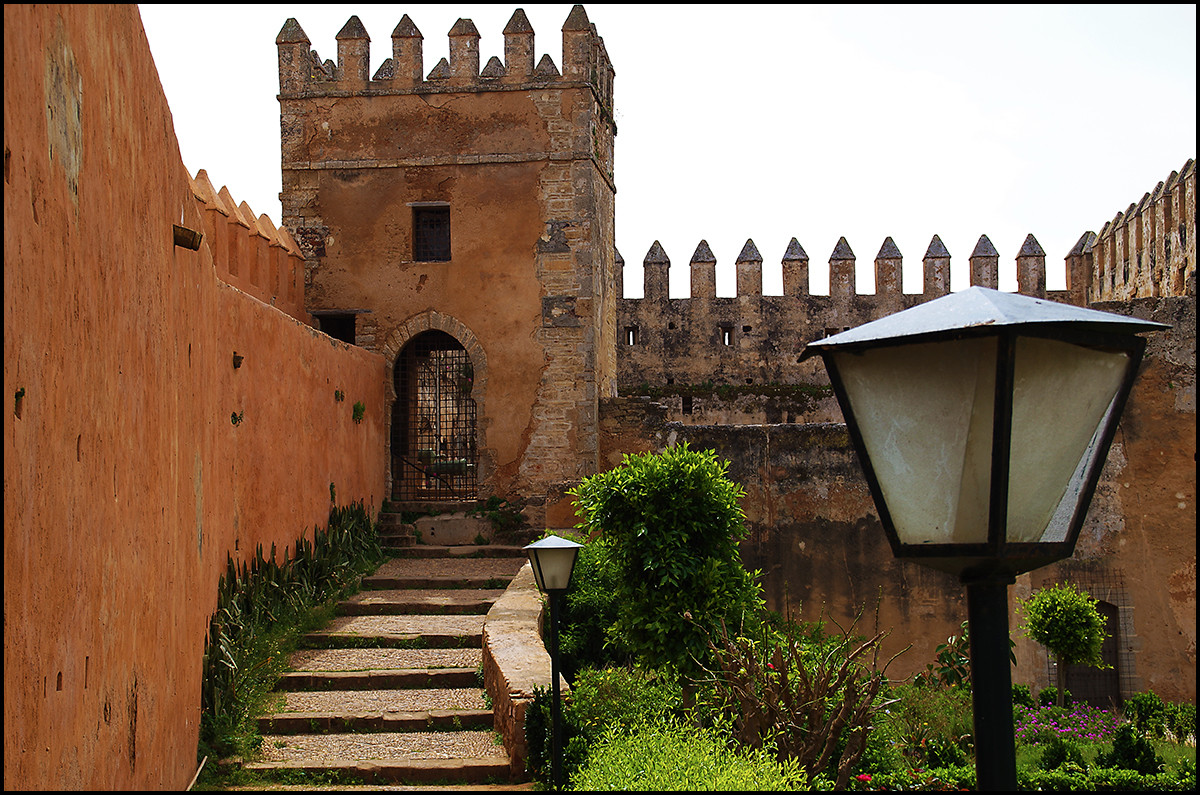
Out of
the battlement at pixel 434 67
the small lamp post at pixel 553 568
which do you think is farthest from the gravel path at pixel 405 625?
the battlement at pixel 434 67

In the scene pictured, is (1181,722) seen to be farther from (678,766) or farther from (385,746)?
(385,746)

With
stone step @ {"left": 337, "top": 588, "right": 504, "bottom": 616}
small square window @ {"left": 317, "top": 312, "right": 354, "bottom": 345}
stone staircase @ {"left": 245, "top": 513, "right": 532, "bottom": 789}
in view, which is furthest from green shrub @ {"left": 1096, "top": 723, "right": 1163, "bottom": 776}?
small square window @ {"left": 317, "top": 312, "right": 354, "bottom": 345}

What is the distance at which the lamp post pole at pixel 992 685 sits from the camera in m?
2.33

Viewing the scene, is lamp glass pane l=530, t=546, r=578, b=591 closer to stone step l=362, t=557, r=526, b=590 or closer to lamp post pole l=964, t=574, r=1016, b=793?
lamp post pole l=964, t=574, r=1016, b=793

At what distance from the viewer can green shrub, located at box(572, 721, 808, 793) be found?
5.25 metres

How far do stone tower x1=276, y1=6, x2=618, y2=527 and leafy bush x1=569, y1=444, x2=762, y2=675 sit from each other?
17.7 ft

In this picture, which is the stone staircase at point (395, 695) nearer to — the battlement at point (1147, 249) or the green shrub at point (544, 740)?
the green shrub at point (544, 740)

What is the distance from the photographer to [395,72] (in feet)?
51.0

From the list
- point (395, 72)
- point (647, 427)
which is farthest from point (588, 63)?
point (647, 427)

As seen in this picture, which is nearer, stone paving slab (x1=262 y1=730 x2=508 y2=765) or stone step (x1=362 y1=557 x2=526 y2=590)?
stone paving slab (x1=262 y1=730 x2=508 y2=765)

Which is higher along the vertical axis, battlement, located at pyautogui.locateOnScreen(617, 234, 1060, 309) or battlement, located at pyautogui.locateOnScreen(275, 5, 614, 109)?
battlement, located at pyautogui.locateOnScreen(275, 5, 614, 109)

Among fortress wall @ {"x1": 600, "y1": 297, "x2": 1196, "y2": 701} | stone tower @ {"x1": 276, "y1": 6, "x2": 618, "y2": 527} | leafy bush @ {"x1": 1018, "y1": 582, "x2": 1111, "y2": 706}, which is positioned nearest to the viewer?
leafy bush @ {"x1": 1018, "y1": 582, "x2": 1111, "y2": 706}

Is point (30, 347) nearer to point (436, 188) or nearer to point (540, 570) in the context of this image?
point (540, 570)

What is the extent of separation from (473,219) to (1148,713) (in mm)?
10252
